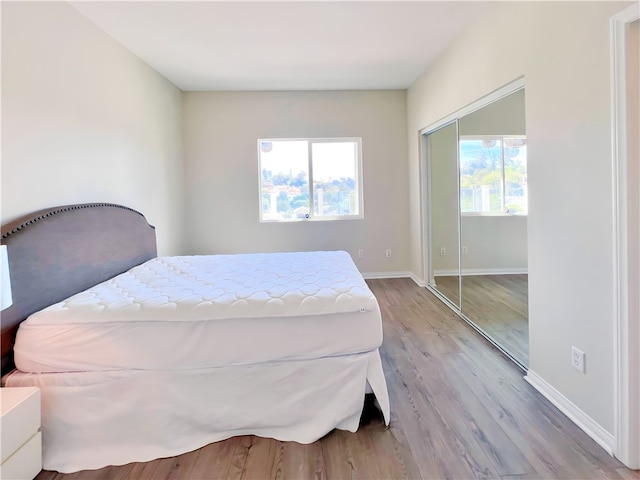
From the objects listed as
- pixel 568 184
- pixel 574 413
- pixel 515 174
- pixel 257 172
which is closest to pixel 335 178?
pixel 257 172

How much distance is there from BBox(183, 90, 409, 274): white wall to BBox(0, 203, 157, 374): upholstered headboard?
74.7 inches

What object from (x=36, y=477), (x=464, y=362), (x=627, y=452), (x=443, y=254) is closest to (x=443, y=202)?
(x=443, y=254)

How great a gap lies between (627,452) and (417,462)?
91cm

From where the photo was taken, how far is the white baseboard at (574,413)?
1613 mm

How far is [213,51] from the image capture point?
Result: 11.1 feet

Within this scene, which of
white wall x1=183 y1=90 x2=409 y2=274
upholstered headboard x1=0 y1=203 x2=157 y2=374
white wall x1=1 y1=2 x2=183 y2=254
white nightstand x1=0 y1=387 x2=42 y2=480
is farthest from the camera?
white wall x1=183 y1=90 x2=409 y2=274

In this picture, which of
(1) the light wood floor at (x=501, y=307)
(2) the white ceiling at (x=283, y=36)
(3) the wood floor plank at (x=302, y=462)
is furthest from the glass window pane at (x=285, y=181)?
(3) the wood floor plank at (x=302, y=462)

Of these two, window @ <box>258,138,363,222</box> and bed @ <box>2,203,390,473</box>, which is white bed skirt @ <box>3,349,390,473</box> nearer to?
bed @ <box>2,203,390,473</box>

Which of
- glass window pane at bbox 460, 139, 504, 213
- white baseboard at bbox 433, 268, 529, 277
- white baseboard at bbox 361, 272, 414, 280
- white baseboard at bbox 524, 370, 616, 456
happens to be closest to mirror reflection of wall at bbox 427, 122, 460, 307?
white baseboard at bbox 433, 268, 529, 277

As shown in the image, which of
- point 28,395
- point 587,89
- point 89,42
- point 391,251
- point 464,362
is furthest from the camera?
point 391,251

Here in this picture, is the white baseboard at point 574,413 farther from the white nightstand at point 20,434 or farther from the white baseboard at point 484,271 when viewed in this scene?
the white nightstand at point 20,434

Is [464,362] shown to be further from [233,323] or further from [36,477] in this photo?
[36,477]

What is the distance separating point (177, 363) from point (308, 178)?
11.9 ft

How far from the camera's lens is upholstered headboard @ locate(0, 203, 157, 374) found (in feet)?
5.70
